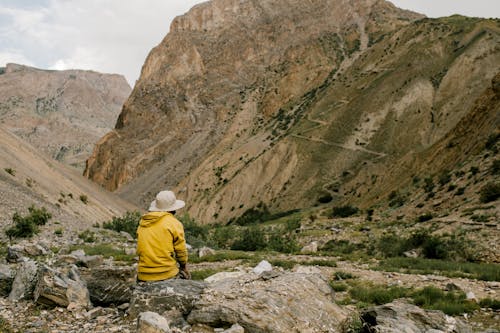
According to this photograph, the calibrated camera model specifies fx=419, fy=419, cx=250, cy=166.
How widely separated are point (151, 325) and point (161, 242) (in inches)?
47.4

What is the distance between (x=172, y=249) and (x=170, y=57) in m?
98.9

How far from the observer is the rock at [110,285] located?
7.00 metres

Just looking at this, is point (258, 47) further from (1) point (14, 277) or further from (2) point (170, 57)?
(1) point (14, 277)

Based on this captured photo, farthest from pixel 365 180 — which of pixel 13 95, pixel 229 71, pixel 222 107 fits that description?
pixel 13 95

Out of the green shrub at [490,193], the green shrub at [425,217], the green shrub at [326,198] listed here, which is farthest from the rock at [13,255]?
the green shrub at [326,198]

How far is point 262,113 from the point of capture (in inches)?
3179

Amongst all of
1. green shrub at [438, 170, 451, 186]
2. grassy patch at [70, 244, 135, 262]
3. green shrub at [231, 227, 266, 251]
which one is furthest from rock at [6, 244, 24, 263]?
green shrub at [438, 170, 451, 186]

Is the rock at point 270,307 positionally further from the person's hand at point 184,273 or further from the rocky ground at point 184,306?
the person's hand at point 184,273

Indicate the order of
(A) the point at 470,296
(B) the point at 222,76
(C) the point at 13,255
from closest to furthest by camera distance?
(A) the point at 470,296 → (C) the point at 13,255 → (B) the point at 222,76

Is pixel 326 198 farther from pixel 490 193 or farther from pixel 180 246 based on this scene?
pixel 180 246

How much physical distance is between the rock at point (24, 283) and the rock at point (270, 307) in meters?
3.32

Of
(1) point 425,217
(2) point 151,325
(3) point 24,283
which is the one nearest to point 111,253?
(3) point 24,283

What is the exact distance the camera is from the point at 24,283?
726 cm

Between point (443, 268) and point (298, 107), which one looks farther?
point (298, 107)
